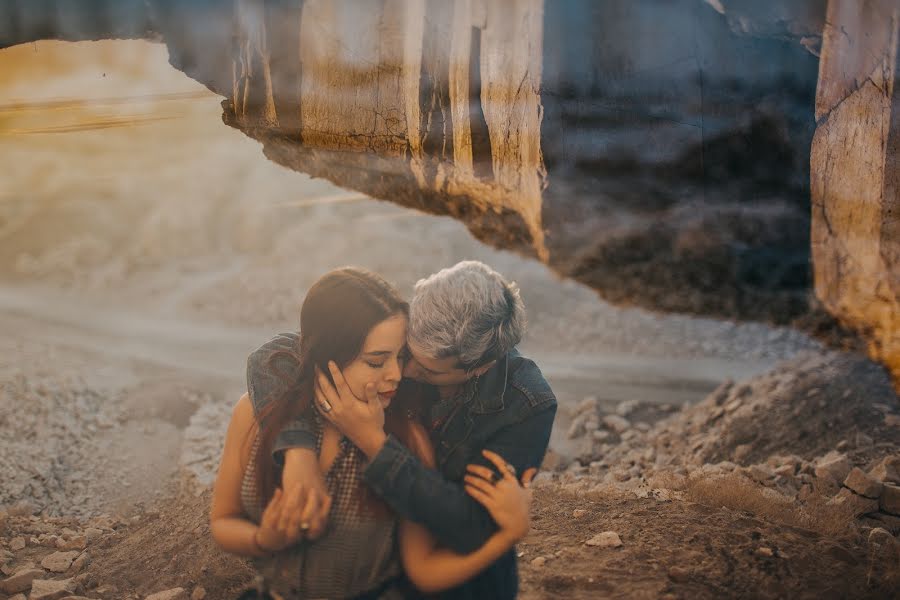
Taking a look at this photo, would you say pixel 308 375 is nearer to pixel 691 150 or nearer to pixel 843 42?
pixel 691 150

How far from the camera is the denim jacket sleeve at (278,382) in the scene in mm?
1920

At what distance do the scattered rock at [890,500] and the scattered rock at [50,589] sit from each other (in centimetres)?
297

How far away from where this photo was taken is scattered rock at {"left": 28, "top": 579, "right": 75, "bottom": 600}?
97.6 inches

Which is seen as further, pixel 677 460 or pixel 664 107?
pixel 677 460

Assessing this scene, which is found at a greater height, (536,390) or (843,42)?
(843,42)

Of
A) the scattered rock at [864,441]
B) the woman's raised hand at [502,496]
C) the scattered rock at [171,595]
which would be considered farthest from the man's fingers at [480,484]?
the scattered rock at [864,441]

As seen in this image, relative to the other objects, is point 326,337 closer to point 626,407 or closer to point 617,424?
point 617,424

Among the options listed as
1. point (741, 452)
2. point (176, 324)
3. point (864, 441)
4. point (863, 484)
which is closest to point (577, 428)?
point (741, 452)

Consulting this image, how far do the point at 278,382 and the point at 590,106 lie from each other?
1643mm

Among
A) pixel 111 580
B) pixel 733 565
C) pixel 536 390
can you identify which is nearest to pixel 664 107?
pixel 536 390

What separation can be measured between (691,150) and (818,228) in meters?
0.58

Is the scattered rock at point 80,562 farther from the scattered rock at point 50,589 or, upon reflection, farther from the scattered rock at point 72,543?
the scattered rock at point 50,589

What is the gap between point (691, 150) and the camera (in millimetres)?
3057

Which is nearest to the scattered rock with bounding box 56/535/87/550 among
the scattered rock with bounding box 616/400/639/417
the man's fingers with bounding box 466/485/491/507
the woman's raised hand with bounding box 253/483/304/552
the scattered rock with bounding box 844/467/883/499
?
the woman's raised hand with bounding box 253/483/304/552
